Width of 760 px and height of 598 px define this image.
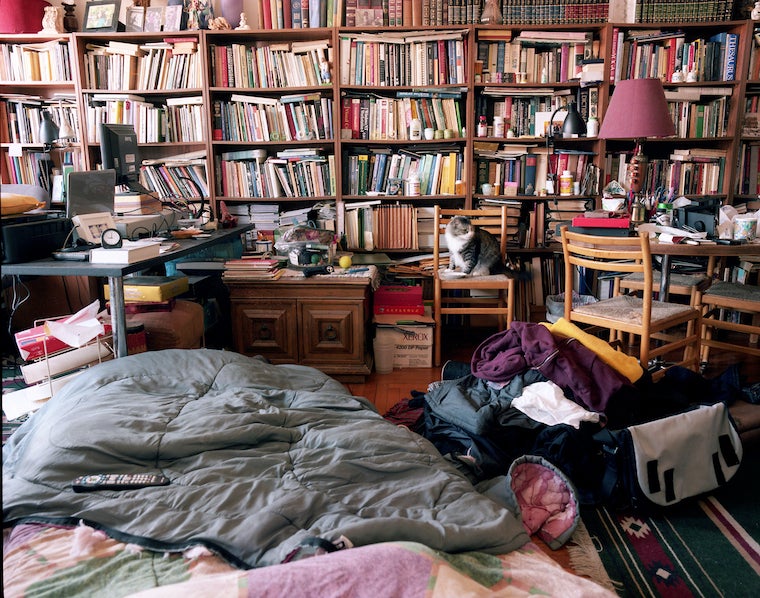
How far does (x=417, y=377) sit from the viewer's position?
3.16 metres

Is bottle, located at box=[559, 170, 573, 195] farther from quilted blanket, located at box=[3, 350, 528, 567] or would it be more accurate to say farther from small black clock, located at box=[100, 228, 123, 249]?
small black clock, located at box=[100, 228, 123, 249]

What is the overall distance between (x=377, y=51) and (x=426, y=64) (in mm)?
300

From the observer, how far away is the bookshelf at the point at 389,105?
11.9ft

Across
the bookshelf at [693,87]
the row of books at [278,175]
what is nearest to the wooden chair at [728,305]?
the bookshelf at [693,87]

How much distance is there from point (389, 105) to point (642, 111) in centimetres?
145

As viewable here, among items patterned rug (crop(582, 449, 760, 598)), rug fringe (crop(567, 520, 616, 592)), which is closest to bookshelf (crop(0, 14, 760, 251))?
patterned rug (crop(582, 449, 760, 598))

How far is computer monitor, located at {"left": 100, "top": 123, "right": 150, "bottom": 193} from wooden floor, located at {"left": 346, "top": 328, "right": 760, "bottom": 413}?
4.73 feet

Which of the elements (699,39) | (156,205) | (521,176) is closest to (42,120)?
(156,205)

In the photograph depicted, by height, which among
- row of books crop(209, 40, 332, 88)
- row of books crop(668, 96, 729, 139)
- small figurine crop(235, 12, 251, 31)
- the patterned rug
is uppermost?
small figurine crop(235, 12, 251, 31)

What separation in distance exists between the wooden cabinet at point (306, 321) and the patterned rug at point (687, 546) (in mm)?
1497

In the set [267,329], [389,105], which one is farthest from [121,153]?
[389,105]

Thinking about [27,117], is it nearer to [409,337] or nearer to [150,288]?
[150,288]

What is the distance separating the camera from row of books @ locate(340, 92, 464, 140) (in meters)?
3.74

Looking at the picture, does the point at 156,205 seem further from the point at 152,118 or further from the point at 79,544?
the point at 79,544
